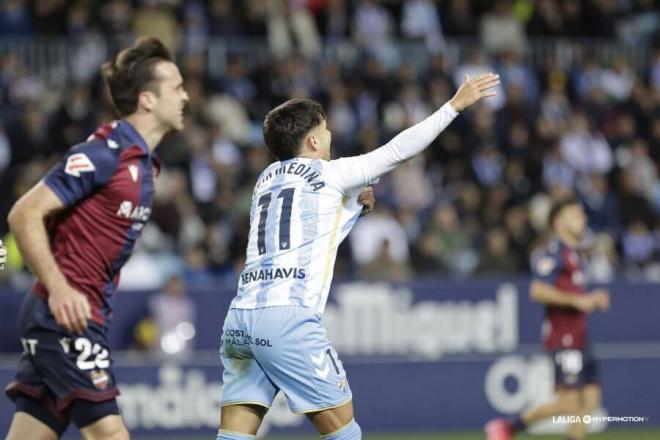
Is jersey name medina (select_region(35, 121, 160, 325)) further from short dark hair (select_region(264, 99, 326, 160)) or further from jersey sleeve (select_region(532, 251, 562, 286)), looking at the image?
jersey sleeve (select_region(532, 251, 562, 286))

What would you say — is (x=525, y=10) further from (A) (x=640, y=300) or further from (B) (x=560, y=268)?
(B) (x=560, y=268)

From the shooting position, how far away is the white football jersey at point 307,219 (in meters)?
5.87

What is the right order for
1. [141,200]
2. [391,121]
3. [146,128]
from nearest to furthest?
[141,200]
[146,128]
[391,121]

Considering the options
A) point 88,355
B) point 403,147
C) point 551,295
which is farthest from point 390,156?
point 551,295

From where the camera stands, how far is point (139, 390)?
1150 cm

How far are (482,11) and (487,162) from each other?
3.47 m

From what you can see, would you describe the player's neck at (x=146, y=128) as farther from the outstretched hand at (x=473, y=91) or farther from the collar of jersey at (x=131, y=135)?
the outstretched hand at (x=473, y=91)

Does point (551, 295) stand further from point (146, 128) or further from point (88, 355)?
point (88, 355)

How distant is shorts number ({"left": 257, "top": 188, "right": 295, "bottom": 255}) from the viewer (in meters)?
5.96

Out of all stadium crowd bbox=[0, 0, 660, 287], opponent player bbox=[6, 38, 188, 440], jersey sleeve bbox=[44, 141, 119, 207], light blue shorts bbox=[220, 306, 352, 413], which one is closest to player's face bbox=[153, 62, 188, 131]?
opponent player bbox=[6, 38, 188, 440]

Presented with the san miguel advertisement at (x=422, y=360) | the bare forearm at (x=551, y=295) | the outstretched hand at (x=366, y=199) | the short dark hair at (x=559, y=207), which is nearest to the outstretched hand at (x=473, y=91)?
the outstretched hand at (x=366, y=199)

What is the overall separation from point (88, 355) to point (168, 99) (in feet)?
3.87

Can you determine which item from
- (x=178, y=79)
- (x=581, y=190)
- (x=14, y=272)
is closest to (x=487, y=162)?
(x=581, y=190)

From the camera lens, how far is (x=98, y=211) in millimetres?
5508
